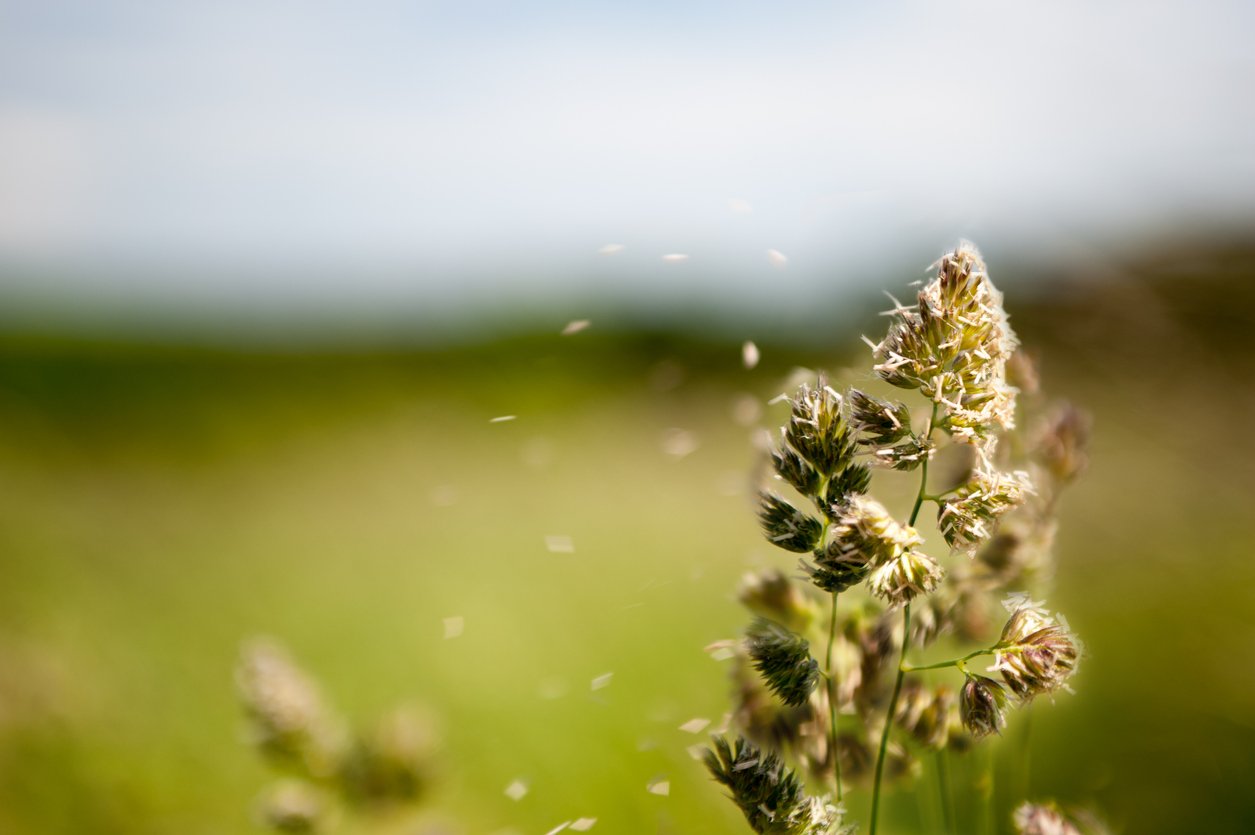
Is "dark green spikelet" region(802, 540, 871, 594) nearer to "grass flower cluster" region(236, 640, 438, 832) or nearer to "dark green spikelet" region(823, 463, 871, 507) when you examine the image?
"dark green spikelet" region(823, 463, 871, 507)

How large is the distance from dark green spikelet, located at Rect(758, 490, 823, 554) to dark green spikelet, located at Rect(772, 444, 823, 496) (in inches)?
0.8

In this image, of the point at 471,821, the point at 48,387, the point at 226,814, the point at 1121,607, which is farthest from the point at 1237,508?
the point at 48,387

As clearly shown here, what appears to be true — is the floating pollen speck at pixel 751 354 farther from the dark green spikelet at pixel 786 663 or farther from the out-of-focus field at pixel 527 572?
the dark green spikelet at pixel 786 663

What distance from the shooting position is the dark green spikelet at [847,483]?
0.43 m

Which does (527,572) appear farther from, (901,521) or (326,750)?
(901,521)

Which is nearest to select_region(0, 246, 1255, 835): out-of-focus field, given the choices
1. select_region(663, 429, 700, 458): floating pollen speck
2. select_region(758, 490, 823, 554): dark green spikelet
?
select_region(663, 429, 700, 458): floating pollen speck

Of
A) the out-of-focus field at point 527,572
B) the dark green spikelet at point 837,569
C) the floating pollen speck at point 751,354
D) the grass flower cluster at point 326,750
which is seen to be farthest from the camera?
the out-of-focus field at point 527,572

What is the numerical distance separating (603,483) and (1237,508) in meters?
3.45

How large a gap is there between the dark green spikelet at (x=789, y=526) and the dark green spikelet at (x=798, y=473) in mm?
19

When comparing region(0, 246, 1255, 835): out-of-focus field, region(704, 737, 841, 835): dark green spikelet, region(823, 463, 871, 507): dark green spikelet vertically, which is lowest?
region(0, 246, 1255, 835): out-of-focus field

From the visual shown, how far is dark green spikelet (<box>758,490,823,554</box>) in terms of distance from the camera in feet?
1.45

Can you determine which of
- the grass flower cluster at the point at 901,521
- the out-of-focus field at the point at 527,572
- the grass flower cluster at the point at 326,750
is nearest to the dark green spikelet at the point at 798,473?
the grass flower cluster at the point at 901,521

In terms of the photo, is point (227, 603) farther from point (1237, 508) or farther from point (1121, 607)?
point (1237, 508)

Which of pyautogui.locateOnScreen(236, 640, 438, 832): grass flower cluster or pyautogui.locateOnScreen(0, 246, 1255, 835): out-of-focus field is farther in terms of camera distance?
pyautogui.locateOnScreen(0, 246, 1255, 835): out-of-focus field
